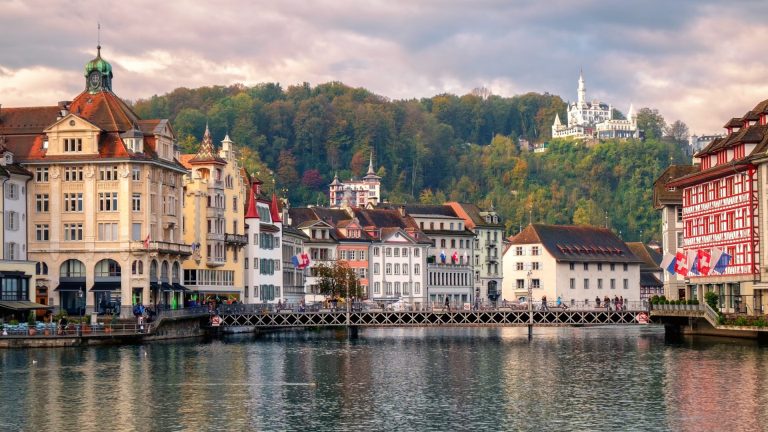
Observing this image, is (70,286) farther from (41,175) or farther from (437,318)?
(437,318)

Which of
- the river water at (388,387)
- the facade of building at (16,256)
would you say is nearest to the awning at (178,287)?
the facade of building at (16,256)

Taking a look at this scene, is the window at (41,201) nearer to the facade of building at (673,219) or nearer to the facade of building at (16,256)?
the facade of building at (16,256)

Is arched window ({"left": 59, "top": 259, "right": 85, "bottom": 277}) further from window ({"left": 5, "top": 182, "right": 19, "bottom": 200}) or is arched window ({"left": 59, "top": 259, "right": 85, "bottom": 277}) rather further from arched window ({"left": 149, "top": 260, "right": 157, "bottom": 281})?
window ({"left": 5, "top": 182, "right": 19, "bottom": 200})

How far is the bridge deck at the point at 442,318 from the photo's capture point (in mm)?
129375

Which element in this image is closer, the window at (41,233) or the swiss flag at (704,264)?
the swiss flag at (704,264)

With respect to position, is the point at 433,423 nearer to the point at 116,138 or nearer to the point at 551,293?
the point at 116,138

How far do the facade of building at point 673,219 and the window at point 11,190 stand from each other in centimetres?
5731

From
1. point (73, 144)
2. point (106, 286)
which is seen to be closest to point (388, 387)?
point (106, 286)

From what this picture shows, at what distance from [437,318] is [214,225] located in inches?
1008

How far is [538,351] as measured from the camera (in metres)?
113

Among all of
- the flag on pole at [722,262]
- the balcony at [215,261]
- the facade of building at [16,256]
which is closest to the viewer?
the facade of building at [16,256]

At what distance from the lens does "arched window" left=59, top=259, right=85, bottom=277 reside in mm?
130250

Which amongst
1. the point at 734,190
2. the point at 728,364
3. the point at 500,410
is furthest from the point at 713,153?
the point at 500,410

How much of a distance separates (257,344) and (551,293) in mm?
77485
